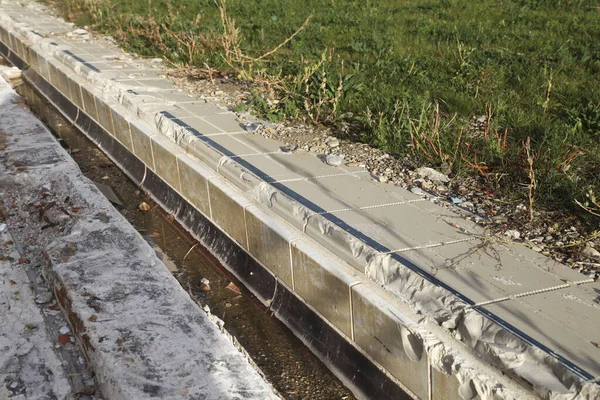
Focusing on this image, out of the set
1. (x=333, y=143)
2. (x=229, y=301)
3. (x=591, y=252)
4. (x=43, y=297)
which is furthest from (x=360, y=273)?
(x=333, y=143)

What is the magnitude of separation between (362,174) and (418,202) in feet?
1.75

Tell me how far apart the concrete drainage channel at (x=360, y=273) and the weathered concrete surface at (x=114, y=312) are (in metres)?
0.52

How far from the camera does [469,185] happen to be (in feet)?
12.8

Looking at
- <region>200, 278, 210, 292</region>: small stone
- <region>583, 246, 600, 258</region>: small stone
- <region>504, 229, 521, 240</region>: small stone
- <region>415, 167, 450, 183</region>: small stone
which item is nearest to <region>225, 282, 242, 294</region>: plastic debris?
<region>200, 278, 210, 292</region>: small stone

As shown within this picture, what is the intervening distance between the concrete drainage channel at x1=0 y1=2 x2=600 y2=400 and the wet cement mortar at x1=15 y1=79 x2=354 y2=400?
0.07 meters

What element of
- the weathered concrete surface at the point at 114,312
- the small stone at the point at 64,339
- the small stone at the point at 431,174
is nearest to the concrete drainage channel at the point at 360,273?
the small stone at the point at 431,174

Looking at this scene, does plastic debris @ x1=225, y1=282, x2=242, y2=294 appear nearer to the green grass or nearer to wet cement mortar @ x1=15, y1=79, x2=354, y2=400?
wet cement mortar @ x1=15, y1=79, x2=354, y2=400

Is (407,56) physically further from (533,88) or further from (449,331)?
(449,331)

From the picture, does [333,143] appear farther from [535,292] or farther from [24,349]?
[24,349]

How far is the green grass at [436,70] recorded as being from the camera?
4062mm

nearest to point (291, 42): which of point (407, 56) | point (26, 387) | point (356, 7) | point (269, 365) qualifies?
point (407, 56)

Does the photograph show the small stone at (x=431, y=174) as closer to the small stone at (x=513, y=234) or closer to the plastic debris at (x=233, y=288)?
the small stone at (x=513, y=234)

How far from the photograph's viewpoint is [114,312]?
313cm

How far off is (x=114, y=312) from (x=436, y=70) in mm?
3818
